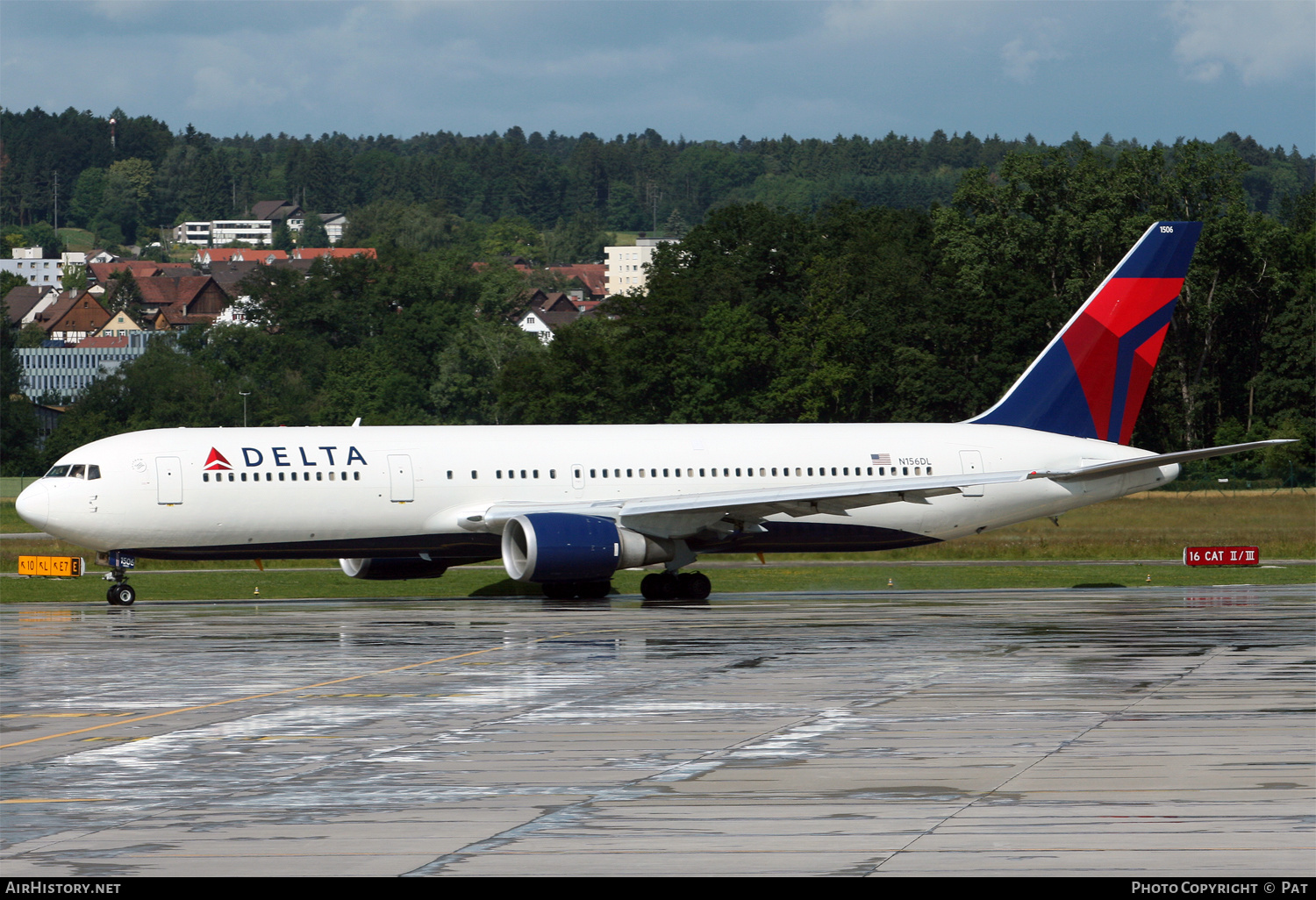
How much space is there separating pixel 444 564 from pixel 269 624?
7624 millimetres

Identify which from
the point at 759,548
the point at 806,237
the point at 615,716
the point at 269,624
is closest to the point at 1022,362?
the point at 806,237

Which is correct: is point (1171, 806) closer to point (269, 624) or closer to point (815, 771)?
point (815, 771)

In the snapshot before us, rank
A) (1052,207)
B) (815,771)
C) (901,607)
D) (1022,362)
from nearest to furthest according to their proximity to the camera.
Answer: (815,771) → (901,607) → (1022,362) → (1052,207)

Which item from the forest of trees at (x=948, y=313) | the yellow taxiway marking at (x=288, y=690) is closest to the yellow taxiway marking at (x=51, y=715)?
the yellow taxiway marking at (x=288, y=690)

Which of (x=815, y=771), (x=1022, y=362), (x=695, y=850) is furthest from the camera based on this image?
(x=1022, y=362)

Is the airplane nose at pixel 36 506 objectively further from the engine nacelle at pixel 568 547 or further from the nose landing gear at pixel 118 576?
the engine nacelle at pixel 568 547

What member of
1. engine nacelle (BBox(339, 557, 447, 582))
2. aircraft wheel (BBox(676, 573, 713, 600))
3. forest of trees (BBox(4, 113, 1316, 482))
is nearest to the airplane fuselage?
engine nacelle (BBox(339, 557, 447, 582))

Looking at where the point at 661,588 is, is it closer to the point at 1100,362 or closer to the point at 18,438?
the point at 1100,362

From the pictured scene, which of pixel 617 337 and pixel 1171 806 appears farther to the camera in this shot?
pixel 617 337

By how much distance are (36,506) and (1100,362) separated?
25.8m

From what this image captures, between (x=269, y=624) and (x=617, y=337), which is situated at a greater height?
(x=617, y=337)

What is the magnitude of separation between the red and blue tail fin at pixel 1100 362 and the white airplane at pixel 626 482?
0.16 feet

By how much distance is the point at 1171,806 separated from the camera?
1380 cm

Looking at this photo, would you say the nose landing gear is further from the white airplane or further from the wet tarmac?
the wet tarmac
